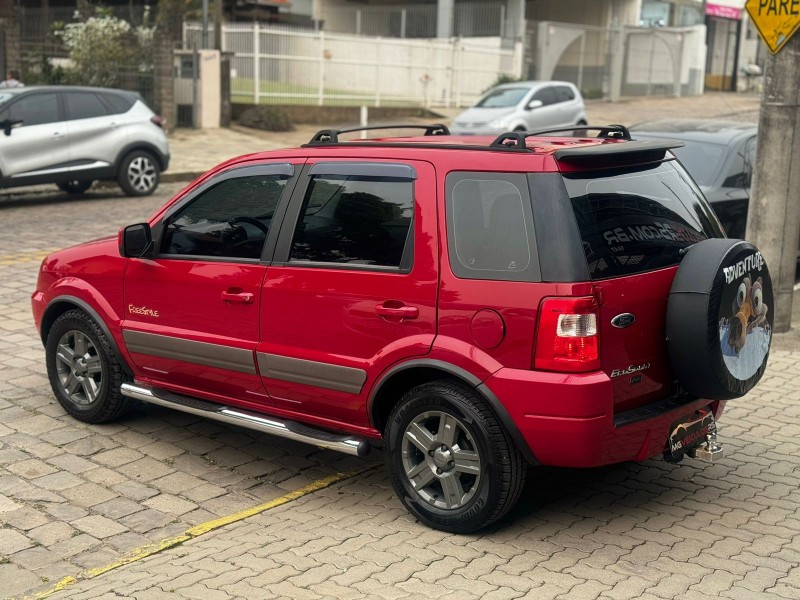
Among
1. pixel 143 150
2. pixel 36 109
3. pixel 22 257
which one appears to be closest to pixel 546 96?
pixel 143 150

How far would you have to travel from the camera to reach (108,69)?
24094 millimetres

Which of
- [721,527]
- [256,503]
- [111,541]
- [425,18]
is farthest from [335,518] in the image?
[425,18]

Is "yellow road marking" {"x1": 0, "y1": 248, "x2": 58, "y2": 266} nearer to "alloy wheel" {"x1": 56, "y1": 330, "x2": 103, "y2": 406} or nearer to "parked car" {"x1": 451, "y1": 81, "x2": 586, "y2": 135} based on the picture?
"alloy wheel" {"x1": 56, "y1": 330, "x2": 103, "y2": 406}

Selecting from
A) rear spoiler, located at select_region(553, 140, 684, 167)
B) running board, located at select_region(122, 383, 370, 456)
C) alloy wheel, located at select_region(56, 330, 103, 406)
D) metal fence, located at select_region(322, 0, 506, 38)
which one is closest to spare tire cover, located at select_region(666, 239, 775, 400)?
rear spoiler, located at select_region(553, 140, 684, 167)

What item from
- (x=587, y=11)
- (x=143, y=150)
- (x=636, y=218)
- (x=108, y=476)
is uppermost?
(x=587, y=11)

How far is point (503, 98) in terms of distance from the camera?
950 inches

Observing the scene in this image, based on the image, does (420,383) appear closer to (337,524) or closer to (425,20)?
(337,524)

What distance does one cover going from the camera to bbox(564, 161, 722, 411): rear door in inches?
174

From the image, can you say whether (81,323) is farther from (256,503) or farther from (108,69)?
(108,69)

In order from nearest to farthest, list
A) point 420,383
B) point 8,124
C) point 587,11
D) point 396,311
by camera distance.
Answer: point 396,311 < point 420,383 < point 8,124 < point 587,11

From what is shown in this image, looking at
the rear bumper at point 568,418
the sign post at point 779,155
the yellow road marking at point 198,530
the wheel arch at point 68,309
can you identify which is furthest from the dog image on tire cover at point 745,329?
the sign post at point 779,155

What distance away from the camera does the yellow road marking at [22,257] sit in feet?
36.3

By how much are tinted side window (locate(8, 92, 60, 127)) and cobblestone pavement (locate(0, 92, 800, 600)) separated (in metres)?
9.43

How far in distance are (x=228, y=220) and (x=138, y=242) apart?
563 mm
